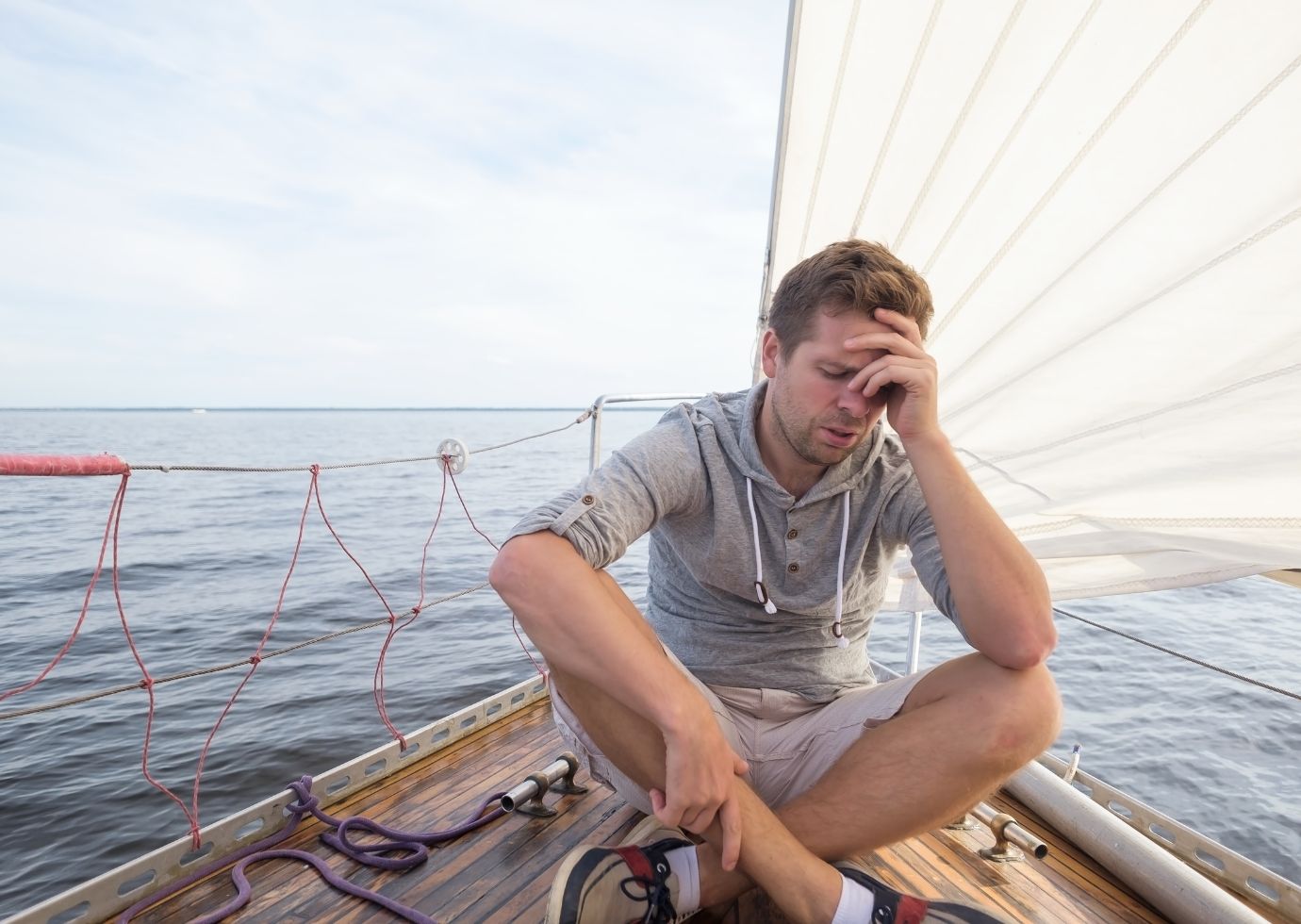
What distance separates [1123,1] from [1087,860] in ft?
5.92

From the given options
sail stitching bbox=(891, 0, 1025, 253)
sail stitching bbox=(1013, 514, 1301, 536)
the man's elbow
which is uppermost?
sail stitching bbox=(891, 0, 1025, 253)

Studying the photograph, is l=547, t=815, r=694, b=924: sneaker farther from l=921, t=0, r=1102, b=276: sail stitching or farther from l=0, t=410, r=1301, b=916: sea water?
l=0, t=410, r=1301, b=916: sea water

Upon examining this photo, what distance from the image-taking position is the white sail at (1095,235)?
115 cm

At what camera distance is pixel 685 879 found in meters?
1.38

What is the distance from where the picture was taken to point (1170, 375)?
136 cm

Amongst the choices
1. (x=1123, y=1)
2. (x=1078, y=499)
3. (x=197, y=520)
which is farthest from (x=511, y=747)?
(x=197, y=520)

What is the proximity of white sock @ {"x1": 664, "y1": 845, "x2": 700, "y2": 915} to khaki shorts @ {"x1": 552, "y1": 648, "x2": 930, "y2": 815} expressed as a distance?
140 millimetres

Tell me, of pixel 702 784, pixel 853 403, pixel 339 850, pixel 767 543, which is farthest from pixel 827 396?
pixel 339 850

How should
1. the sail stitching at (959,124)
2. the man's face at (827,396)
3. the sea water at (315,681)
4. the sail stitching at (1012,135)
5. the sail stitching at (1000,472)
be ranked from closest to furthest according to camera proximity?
1. the sail stitching at (1012,135)
2. the sail stitching at (959,124)
3. the man's face at (827,396)
4. the sail stitching at (1000,472)
5. the sea water at (315,681)

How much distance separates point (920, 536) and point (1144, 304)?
1.90 feet

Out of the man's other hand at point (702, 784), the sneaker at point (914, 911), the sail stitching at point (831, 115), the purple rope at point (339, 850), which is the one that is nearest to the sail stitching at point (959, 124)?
the sail stitching at point (831, 115)

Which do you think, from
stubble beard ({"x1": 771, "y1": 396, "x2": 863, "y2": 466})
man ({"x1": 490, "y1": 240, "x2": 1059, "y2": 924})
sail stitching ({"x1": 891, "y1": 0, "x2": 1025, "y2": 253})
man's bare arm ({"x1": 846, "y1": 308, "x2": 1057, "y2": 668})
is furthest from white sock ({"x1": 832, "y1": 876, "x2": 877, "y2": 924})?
sail stitching ({"x1": 891, "y1": 0, "x2": 1025, "y2": 253})

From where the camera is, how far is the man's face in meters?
1.51

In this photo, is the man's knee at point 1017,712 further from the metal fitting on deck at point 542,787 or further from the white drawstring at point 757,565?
the metal fitting on deck at point 542,787
